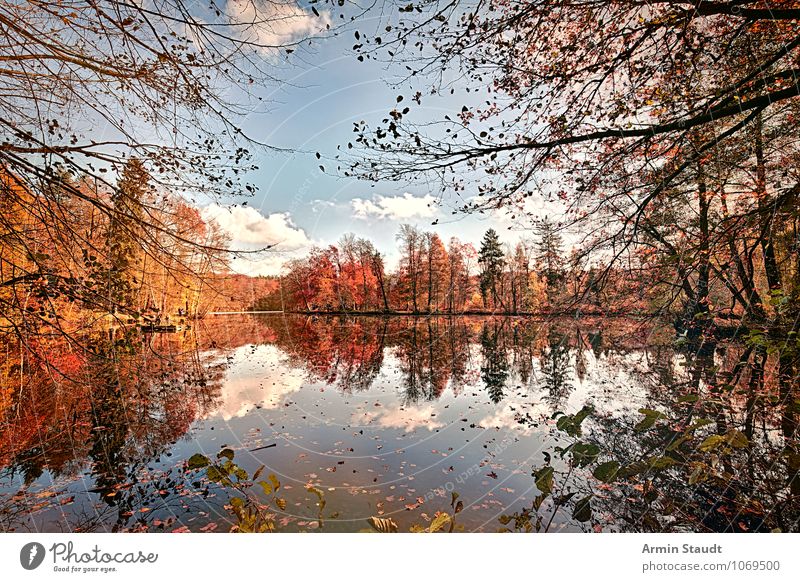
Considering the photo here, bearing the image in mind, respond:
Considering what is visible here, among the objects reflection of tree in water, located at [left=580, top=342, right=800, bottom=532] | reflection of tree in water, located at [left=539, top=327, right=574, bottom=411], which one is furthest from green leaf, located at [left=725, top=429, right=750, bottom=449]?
reflection of tree in water, located at [left=539, top=327, right=574, bottom=411]

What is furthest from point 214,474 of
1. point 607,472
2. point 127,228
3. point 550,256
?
point 550,256

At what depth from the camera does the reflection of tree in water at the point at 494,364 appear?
5.41 meters

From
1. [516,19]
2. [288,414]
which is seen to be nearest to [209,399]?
[288,414]

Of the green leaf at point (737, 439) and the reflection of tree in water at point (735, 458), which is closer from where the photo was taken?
the green leaf at point (737, 439)

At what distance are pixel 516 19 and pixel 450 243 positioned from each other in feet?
5.65

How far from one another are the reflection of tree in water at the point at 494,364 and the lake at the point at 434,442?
2.8 inches

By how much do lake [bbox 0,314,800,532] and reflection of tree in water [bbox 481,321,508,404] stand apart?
0.07 meters

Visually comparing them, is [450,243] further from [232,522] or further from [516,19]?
[232,522]

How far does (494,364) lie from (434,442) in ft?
11.7

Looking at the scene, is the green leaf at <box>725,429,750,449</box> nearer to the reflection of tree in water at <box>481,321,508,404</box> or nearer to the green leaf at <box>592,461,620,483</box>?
the green leaf at <box>592,461,620,483</box>

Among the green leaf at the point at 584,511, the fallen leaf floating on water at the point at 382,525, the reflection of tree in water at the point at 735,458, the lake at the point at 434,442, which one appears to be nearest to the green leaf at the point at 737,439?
the lake at the point at 434,442

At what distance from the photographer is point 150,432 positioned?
4.16 metres

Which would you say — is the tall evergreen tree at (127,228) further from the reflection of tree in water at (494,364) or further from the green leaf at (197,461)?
the reflection of tree in water at (494,364)

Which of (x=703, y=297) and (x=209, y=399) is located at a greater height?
(x=703, y=297)
